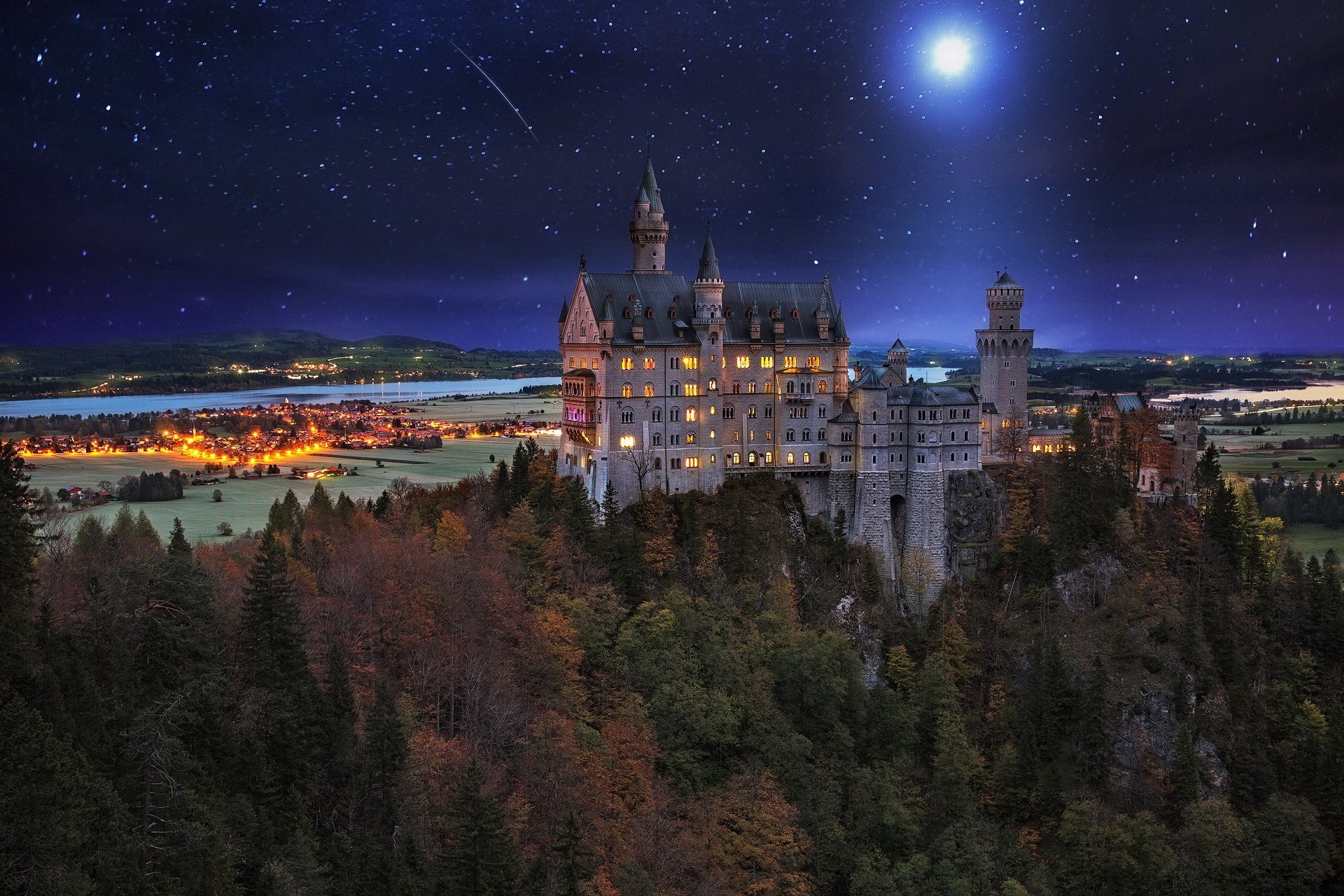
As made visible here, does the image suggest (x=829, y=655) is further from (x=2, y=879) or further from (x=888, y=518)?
(x=2, y=879)

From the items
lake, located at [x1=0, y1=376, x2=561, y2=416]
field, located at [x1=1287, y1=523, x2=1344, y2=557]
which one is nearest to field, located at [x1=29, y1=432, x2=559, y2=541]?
lake, located at [x1=0, y1=376, x2=561, y2=416]

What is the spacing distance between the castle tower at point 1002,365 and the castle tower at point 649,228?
89.8ft

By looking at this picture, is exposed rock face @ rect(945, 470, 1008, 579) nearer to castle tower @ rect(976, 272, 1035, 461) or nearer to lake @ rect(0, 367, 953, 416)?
castle tower @ rect(976, 272, 1035, 461)

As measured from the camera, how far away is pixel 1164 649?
71438mm

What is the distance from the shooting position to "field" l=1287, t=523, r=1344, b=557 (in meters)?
119

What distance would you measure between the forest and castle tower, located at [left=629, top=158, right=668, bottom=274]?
17757 millimetres

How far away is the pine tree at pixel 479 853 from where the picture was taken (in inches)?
1623

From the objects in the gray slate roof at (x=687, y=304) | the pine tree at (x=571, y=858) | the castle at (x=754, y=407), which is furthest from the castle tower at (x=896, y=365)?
the pine tree at (x=571, y=858)

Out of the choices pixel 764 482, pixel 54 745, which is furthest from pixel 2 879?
pixel 764 482

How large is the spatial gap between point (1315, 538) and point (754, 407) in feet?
275

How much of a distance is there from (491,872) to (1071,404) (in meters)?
108

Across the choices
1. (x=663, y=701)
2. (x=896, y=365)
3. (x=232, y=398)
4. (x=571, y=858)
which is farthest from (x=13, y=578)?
(x=232, y=398)

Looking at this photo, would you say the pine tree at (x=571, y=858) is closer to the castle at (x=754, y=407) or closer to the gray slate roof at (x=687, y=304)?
the castle at (x=754, y=407)

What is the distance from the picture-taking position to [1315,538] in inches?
4931
